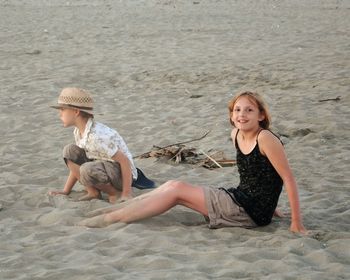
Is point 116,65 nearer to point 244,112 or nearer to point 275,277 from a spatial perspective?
point 244,112

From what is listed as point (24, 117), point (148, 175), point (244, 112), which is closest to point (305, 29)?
point (24, 117)

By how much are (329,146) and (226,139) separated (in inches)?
42.2

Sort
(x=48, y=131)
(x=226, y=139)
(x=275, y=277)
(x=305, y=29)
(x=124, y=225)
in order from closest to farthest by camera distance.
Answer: (x=275, y=277), (x=124, y=225), (x=226, y=139), (x=48, y=131), (x=305, y=29)

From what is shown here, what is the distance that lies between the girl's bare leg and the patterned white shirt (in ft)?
1.96

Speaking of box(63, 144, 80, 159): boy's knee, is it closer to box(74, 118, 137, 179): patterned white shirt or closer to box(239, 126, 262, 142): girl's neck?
box(74, 118, 137, 179): patterned white shirt

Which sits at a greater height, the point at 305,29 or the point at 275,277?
the point at 305,29

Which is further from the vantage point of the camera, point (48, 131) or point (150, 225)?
point (48, 131)

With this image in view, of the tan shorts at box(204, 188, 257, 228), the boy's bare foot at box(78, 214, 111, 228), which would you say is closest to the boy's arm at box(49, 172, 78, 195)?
the boy's bare foot at box(78, 214, 111, 228)

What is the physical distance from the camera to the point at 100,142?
194 inches

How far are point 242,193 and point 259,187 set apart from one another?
0.43 feet

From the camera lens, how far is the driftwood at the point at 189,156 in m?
6.22

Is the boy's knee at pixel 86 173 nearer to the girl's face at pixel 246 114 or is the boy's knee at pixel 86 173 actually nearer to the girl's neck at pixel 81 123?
the girl's neck at pixel 81 123

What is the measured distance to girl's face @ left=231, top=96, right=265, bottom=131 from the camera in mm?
4336

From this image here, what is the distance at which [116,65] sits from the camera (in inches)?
465
